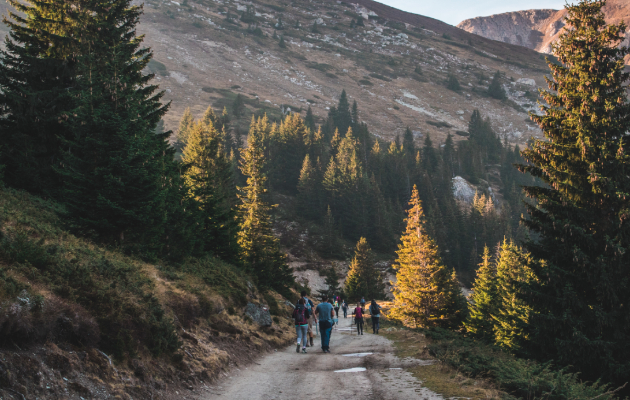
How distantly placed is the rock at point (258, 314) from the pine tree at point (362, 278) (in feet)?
121

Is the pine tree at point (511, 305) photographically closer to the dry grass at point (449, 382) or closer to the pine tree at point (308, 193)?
the dry grass at point (449, 382)

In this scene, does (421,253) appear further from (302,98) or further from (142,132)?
(302,98)

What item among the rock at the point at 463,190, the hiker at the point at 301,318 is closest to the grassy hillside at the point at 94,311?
the hiker at the point at 301,318

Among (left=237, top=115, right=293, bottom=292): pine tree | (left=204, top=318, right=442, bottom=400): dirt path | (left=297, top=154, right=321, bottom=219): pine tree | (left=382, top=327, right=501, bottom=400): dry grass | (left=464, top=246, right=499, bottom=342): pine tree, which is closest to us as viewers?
(left=382, top=327, right=501, bottom=400): dry grass

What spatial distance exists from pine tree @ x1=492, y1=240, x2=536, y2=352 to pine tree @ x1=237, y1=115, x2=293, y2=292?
15504 mm

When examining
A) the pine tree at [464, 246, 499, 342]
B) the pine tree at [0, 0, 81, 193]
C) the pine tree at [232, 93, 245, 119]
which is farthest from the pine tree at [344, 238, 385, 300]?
the pine tree at [232, 93, 245, 119]

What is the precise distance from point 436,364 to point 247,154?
30609 millimetres

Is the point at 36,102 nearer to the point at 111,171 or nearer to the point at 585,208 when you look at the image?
the point at 111,171

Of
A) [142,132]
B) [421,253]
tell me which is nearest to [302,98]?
[421,253]

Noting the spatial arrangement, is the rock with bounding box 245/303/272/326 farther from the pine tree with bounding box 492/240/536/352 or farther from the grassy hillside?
the pine tree with bounding box 492/240/536/352

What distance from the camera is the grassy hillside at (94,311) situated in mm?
5613

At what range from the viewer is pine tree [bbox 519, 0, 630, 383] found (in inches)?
462

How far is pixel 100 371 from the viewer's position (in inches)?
249

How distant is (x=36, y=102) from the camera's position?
15945 mm
